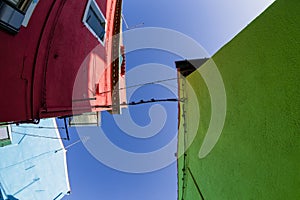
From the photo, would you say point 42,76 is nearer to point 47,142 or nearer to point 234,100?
point 234,100

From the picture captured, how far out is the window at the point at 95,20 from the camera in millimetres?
7875

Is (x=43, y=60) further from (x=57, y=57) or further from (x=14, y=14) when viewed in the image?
(x=14, y=14)

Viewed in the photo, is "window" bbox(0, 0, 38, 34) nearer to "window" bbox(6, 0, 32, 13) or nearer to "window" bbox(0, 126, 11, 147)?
"window" bbox(6, 0, 32, 13)

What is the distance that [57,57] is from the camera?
5832 mm

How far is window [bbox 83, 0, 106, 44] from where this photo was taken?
7875 millimetres

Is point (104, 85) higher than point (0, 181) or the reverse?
higher

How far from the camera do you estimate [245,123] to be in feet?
8.32

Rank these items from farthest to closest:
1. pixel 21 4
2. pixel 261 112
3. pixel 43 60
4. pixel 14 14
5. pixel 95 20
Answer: pixel 95 20 < pixel 43 60 < pixel 21 4 < pixel 14 14 < pixel 261 112

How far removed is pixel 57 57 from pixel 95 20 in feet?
10.9

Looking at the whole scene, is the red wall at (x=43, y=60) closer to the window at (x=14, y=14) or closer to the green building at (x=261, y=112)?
the window at (x=14, y=14)

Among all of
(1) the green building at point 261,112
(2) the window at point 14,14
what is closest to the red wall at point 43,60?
(2) the window at point 14,14

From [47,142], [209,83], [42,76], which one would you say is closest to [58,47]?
[42,76]

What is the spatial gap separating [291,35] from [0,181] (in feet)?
30.1

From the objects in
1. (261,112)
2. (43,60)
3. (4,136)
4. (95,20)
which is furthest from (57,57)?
(261,112)
